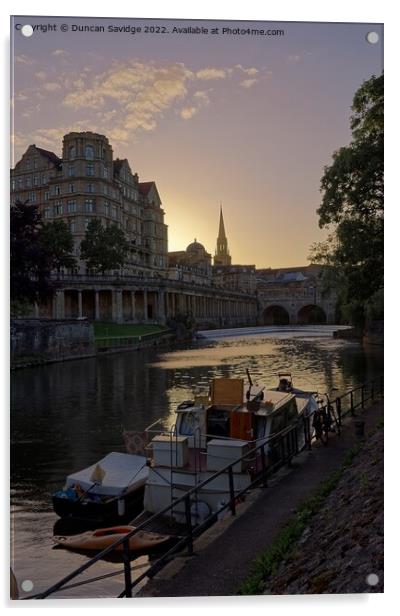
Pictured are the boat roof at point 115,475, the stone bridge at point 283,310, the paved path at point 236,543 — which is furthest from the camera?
the stone bridge at point 283,310

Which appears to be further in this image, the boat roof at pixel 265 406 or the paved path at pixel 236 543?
the boat roof at pixel 265 406

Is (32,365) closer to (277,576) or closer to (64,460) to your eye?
(64,460)

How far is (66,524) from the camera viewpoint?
36.7ft

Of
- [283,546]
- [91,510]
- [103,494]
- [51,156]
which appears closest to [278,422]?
[103,494]

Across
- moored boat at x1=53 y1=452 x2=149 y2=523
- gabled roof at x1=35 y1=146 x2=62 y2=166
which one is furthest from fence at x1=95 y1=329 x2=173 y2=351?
gabled roof at x1=35 y1=146 x2=62 y2=166

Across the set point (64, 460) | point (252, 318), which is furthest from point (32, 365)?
point (64, 460)

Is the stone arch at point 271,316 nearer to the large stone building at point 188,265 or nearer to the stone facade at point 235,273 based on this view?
the large stone building at point 188,265

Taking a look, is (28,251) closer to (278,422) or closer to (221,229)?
(221,229)

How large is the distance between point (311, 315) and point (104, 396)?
11.4m

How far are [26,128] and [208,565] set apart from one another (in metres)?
6.90

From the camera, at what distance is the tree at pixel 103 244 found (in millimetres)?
13414

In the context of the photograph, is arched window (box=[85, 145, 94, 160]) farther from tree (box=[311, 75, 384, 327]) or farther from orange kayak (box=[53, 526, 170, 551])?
orange kayak (box=[53, 526, 170, 551])

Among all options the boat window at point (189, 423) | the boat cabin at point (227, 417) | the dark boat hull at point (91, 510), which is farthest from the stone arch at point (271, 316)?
the dark boat hull at point (91, 510)

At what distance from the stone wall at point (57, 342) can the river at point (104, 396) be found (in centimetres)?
82
